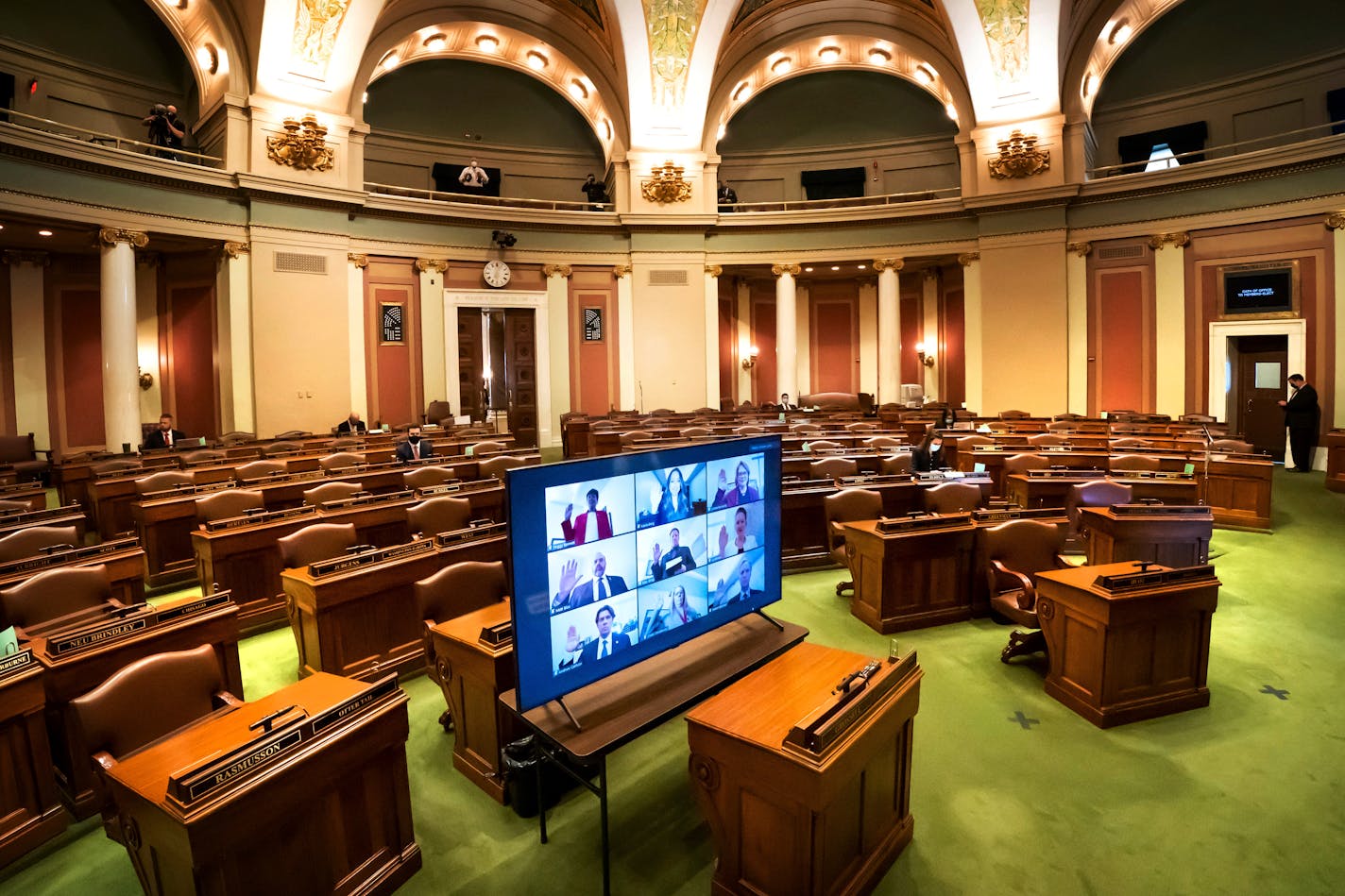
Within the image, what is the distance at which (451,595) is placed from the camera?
12.1ft

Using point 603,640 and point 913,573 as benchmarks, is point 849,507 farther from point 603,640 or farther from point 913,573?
point 603,640

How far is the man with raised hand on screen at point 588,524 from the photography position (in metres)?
2.24

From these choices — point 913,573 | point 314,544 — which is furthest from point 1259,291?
point 314,544

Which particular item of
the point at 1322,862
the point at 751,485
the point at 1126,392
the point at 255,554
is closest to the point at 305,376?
the point at 255,554

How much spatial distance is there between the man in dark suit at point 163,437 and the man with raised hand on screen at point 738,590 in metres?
11.3

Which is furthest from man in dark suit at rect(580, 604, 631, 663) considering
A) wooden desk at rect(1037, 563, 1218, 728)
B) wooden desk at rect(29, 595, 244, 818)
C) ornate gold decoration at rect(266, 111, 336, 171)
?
ornate gold decoration at rect(266, 111, 336, 171)

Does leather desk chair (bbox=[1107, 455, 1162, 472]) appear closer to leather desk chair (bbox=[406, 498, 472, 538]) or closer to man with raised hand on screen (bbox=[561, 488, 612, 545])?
leather desk chair (bbox=[406, 498, 472, 538])

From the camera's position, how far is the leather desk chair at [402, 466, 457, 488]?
6.99 m

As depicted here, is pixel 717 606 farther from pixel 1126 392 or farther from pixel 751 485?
pixel 1126 392

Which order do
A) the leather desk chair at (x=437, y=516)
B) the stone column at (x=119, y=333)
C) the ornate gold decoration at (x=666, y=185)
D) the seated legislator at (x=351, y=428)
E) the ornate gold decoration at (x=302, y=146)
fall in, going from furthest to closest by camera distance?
the ornate gold decoration at (x=666, y=185) < the ornate gold decoration at (x=302, y=146) < the seated legislator at (x=351, y=428) < the stone column at (x=119, y=333) < the leather desk chair at (x=437, y=516)

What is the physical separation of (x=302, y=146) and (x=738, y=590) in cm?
1421

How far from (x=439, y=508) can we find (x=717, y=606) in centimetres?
341

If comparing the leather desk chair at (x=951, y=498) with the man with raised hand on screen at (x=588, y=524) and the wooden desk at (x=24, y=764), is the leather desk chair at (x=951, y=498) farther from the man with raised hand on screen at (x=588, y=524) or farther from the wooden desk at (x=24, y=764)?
the wooden desk at (x=24, y=764)

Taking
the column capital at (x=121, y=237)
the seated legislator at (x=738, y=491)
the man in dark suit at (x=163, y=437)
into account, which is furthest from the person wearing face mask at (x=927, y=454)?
the column capital at (x=121, y=237)
